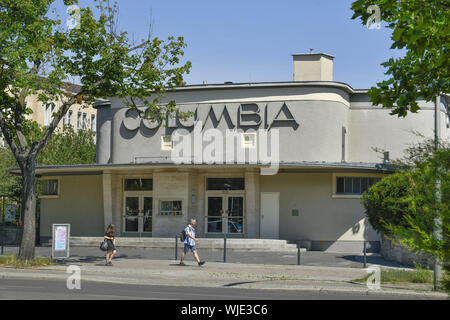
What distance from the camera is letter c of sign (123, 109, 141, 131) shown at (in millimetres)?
37344

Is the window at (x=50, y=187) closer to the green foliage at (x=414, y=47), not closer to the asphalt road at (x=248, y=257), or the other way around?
the asphalt road at (x=248, y=257)

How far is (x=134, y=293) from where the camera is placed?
16.0m

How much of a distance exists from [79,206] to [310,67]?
15386mm

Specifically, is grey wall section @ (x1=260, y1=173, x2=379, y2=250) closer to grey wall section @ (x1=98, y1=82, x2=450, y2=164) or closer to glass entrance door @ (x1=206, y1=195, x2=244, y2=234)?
grey wall section @ (x1=98, y1=82, x2=450, y2=164)

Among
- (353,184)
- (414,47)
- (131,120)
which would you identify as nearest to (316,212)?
(353,184)

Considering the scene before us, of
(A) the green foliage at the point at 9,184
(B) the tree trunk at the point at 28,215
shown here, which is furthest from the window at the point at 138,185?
(B) the tree trunk at the point at 28,215

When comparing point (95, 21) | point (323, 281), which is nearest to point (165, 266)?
point (323, 281)

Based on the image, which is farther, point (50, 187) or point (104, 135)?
point (104, 135)

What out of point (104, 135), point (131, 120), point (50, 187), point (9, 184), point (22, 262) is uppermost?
point (131, 120)

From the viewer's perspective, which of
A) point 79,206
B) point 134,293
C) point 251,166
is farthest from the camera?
point 79,206

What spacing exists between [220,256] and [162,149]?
9372 mm

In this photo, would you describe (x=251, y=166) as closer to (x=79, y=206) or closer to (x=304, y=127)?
(x=304, y=127)

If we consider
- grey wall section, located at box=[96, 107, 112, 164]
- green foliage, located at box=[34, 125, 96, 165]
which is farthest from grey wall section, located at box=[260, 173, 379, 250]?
green foliage, located at box=[34, 125, 96, 165]
